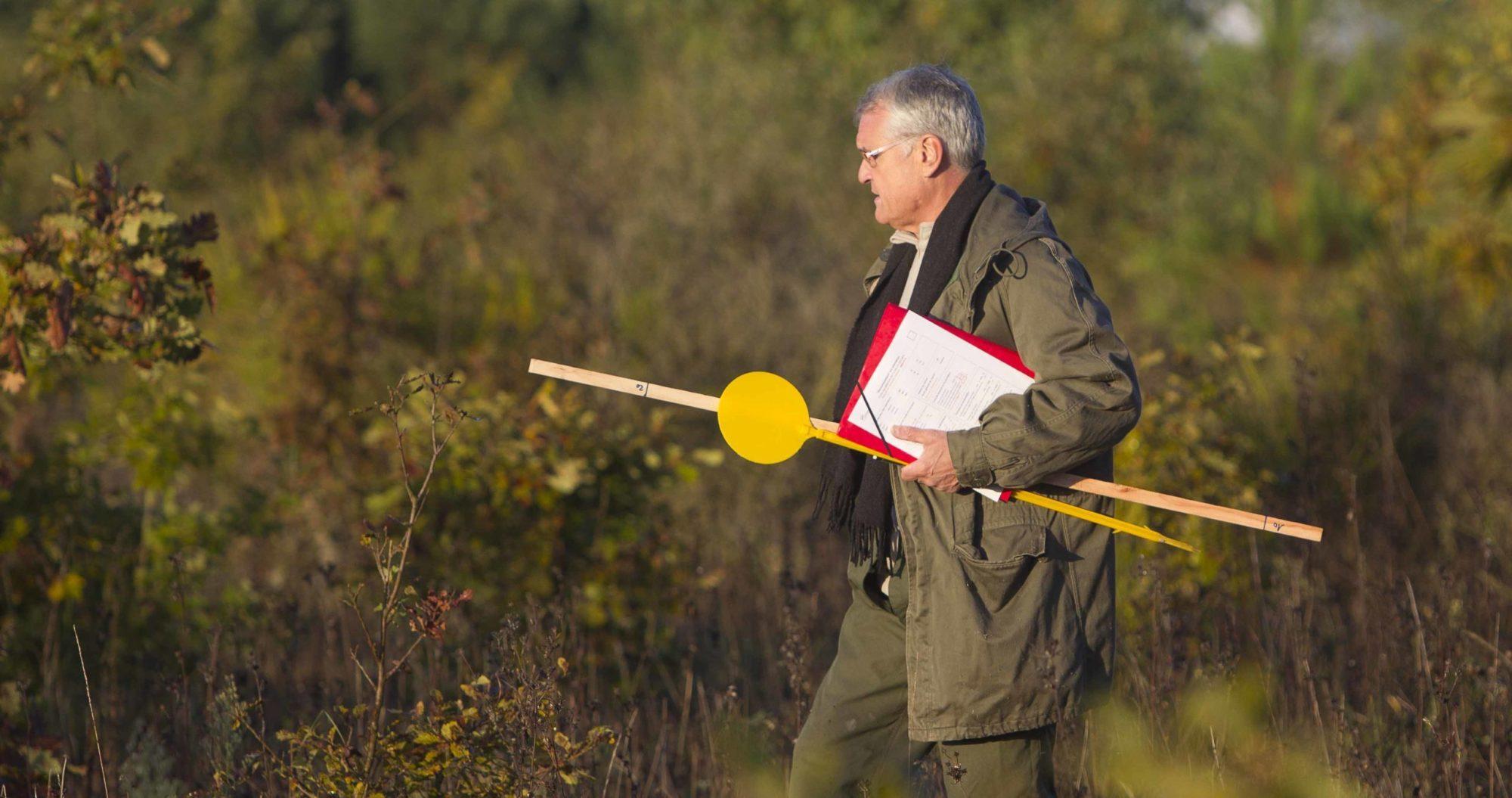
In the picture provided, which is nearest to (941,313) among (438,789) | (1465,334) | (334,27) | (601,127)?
(438,789)

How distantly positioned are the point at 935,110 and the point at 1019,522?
0.77 meters

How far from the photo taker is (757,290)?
8.59 meters

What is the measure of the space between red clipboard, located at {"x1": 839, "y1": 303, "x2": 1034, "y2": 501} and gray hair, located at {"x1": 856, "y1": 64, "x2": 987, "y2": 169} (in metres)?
A: 0.34

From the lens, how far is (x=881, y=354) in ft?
8.49

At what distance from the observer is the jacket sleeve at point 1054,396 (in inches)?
95.4

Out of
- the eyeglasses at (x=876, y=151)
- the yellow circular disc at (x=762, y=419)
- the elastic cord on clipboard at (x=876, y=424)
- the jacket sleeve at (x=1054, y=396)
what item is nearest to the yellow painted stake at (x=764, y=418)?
the yellow circular disc at (x=762, y=419)

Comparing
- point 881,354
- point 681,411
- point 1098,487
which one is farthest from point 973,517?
point 681,411

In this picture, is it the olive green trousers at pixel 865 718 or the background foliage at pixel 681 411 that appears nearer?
the olive green trousers at pixel 865 718

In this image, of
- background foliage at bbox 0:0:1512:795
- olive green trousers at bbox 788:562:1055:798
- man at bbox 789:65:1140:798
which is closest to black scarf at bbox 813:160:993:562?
man at bbox 789:65:1140:798

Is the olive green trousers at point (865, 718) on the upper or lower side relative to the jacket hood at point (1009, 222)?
lower

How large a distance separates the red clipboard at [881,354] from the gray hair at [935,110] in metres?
0.34

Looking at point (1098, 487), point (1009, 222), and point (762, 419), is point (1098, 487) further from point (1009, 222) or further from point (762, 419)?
point (762, 419)

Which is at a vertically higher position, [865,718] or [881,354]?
[881,354]

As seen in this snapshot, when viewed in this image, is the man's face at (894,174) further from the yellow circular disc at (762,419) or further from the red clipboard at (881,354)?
the yellow circular disc at (762,419)
